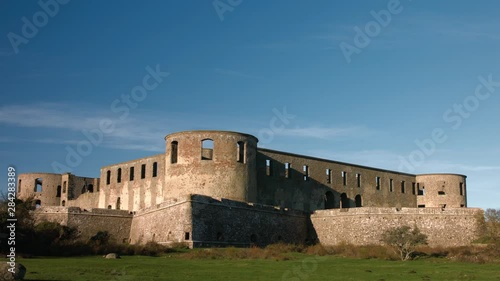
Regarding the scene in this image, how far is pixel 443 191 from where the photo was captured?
62.6 metres

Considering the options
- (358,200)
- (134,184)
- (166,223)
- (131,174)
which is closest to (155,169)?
(134,184)

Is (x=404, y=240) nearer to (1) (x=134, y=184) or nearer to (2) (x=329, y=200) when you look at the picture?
(2) (x=329, y=200)

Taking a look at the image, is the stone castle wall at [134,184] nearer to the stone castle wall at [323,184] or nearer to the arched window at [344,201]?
the stone castle wall at [323,184]

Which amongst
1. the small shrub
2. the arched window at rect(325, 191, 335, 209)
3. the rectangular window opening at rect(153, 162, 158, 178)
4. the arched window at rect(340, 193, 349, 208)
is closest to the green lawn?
the small shrub

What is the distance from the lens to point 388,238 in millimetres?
34938

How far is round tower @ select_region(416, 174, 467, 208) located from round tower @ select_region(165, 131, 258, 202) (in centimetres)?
2592

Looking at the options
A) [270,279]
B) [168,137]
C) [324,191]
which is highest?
A: [168,137]

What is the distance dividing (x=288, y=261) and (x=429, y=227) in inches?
632

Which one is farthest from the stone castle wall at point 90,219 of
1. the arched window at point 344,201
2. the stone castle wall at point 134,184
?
the arched window at point 344,201

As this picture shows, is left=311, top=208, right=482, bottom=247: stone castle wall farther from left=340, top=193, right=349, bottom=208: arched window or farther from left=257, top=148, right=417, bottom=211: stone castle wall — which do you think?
left=340, top=193, right=349, bottom=208: arched window

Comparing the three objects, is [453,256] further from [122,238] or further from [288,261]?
[122,238]

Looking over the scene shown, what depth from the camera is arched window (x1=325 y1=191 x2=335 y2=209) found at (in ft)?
179

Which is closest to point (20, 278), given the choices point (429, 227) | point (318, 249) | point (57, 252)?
point (57, 252)

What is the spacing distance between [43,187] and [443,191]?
4208cm
